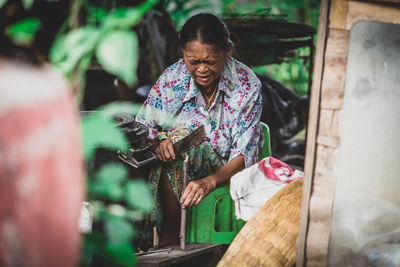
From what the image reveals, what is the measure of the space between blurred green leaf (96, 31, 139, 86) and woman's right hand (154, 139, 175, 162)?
156 cm

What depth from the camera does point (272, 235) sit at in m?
2.13

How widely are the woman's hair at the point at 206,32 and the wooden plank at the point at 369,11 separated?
111cm

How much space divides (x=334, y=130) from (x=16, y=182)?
1.25 metres

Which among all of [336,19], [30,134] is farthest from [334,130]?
[30,134]

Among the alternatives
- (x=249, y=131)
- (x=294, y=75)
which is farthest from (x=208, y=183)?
(x=294, y=75)

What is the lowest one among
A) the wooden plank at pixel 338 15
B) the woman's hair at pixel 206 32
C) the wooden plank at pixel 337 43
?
the wooden plank at pixel 337 43

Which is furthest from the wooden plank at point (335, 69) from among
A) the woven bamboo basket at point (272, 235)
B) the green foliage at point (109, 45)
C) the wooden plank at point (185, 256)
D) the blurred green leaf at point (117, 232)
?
the wooden plank at point (185, 256)

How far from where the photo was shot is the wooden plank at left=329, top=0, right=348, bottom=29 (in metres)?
1.79

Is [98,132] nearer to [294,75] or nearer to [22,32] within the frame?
[22,32]

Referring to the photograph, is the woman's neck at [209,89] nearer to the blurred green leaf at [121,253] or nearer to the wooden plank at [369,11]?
the wooden plank at [369,11]

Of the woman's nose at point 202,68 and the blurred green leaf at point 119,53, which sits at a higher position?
the woman's nose at point 202,68

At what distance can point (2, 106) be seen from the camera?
3.26 ft

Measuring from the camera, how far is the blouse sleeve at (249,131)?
2859 mm

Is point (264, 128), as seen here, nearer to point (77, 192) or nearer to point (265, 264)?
point (265, 264)
